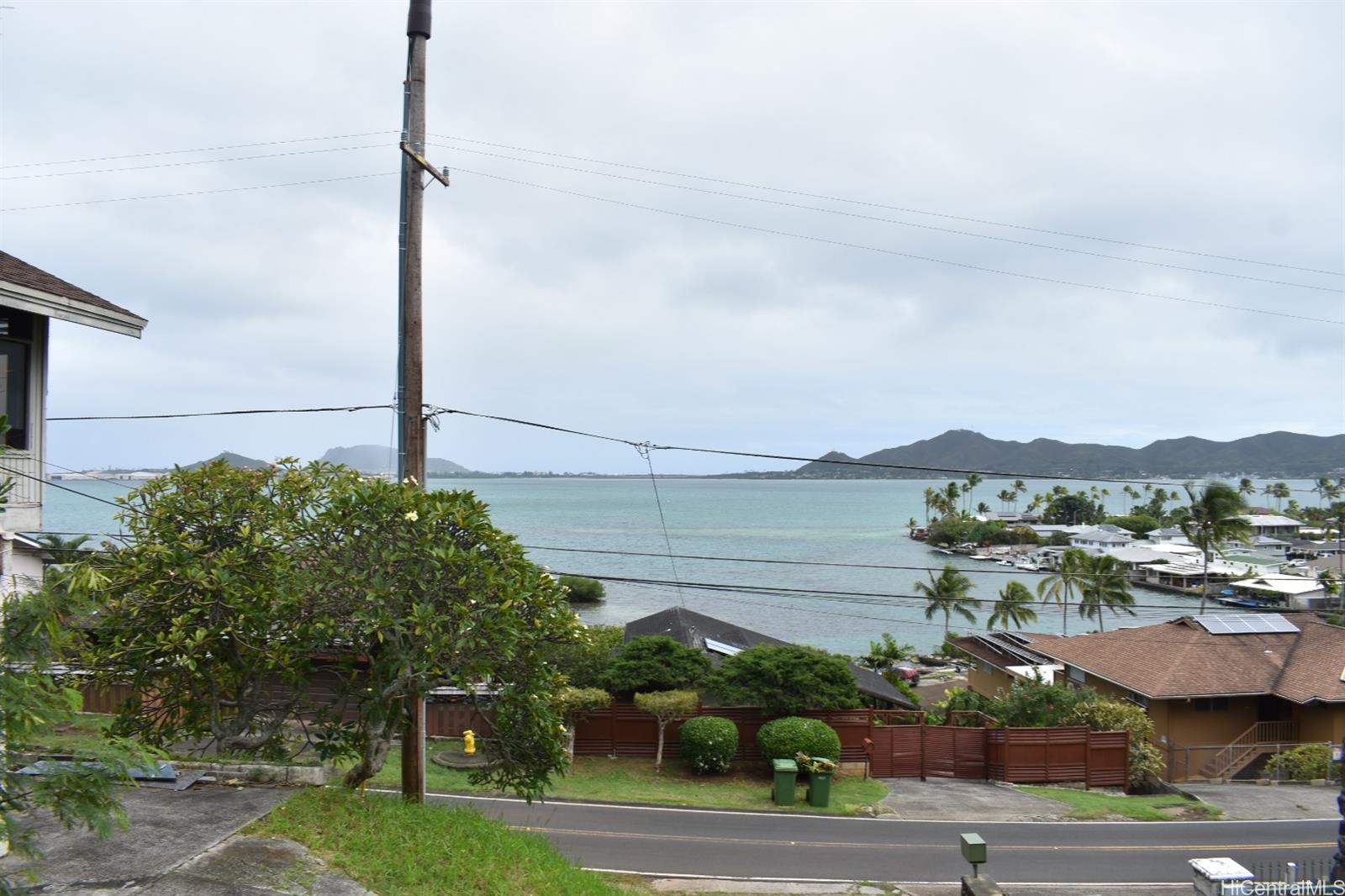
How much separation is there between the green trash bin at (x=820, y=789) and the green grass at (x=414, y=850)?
10.5m

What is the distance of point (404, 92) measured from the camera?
12805mm

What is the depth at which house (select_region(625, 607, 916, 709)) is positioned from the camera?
28469 mm

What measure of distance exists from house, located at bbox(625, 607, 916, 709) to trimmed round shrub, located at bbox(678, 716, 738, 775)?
4860 mm

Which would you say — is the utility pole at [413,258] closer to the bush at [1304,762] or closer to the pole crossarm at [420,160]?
the pole crossarm at [420,160]

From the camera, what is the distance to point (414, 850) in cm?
947

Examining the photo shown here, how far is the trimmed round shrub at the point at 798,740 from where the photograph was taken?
22.1m

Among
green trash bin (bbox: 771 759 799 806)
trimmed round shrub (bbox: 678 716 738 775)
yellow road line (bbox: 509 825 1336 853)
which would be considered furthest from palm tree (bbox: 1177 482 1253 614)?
green trash bin (bbox: 771 759 799 806)

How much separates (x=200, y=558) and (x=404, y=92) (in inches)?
275

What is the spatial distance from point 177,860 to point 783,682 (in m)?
17.2

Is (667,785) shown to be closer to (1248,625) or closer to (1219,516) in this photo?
(1248,625)

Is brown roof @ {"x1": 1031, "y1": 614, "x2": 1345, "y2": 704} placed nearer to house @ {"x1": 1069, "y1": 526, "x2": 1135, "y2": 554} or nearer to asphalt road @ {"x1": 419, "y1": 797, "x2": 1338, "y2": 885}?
asphalt road @ {"x1": 419, "y1": 797, "x2": 1338, "y2": 885}

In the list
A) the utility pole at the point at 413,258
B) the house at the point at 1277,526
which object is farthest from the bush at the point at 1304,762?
the house at the point at 1277,526

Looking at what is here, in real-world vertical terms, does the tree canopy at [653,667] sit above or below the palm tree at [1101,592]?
above

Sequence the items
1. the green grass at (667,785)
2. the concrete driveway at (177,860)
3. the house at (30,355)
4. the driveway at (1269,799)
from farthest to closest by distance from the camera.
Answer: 1. the driveway at (1269,799)
2. the green grass at (667,785)
3. the house at (30,355)
4. the concrete driveway at (177,860)
